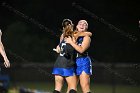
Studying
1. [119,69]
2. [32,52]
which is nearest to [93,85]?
[119,69]

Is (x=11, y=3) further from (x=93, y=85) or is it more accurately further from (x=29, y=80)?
(x=93, y=85)

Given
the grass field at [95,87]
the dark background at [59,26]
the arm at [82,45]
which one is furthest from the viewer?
the dark background at [59,26]

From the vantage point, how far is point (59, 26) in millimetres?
37156

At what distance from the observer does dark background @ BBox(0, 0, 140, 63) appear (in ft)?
111

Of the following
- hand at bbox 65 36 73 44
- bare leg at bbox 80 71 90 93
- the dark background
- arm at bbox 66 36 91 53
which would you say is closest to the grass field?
the dark background

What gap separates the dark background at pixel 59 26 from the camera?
111 ft

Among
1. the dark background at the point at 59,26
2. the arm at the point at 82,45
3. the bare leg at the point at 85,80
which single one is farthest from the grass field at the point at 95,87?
the arm at the point at 82,45

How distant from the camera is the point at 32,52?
33906 millimetres

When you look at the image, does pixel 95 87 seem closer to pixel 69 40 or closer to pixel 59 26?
pixel 59 26

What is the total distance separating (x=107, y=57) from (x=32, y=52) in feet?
15.4

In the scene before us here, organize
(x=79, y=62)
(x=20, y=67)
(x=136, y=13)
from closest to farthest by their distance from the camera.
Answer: (x=79, y=62)
(x=20, y=67)
(x=136, y=13)

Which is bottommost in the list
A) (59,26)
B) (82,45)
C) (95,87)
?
(95,87)

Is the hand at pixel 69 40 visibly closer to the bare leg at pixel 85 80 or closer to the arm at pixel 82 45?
the arm at pixel 82 45

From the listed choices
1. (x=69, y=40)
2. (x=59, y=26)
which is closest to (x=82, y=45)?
(x=69, y=40)
